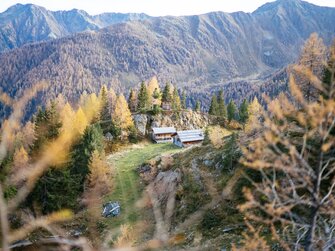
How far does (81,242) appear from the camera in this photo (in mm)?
3004

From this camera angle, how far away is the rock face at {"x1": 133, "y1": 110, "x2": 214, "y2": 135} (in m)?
79.7

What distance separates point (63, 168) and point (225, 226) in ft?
67.6

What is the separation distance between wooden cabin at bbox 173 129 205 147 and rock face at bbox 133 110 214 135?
8800mm

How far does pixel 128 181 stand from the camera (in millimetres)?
49031

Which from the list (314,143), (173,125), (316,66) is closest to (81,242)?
(314,143)

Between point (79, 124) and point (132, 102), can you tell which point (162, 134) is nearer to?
point (132, 102)

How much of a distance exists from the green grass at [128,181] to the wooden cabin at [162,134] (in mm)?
3783

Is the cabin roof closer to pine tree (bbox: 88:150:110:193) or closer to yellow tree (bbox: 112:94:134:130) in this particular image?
yellow tree (bbox: 112:94:134:130)

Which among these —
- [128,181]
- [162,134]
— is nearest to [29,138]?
[128,181]

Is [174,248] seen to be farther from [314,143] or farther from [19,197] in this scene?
[19,197]

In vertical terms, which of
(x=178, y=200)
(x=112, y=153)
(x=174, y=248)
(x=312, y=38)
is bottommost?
(x=112, y=153)

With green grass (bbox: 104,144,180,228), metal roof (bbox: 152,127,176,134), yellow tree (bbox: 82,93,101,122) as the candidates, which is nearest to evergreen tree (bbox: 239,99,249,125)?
metal roof (bbox: 152,127,176,134)

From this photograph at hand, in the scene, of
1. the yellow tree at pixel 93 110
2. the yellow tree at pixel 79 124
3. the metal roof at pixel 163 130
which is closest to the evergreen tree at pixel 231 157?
the yellow tree at pixel 79 124

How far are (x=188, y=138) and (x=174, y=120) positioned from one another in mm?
15170
